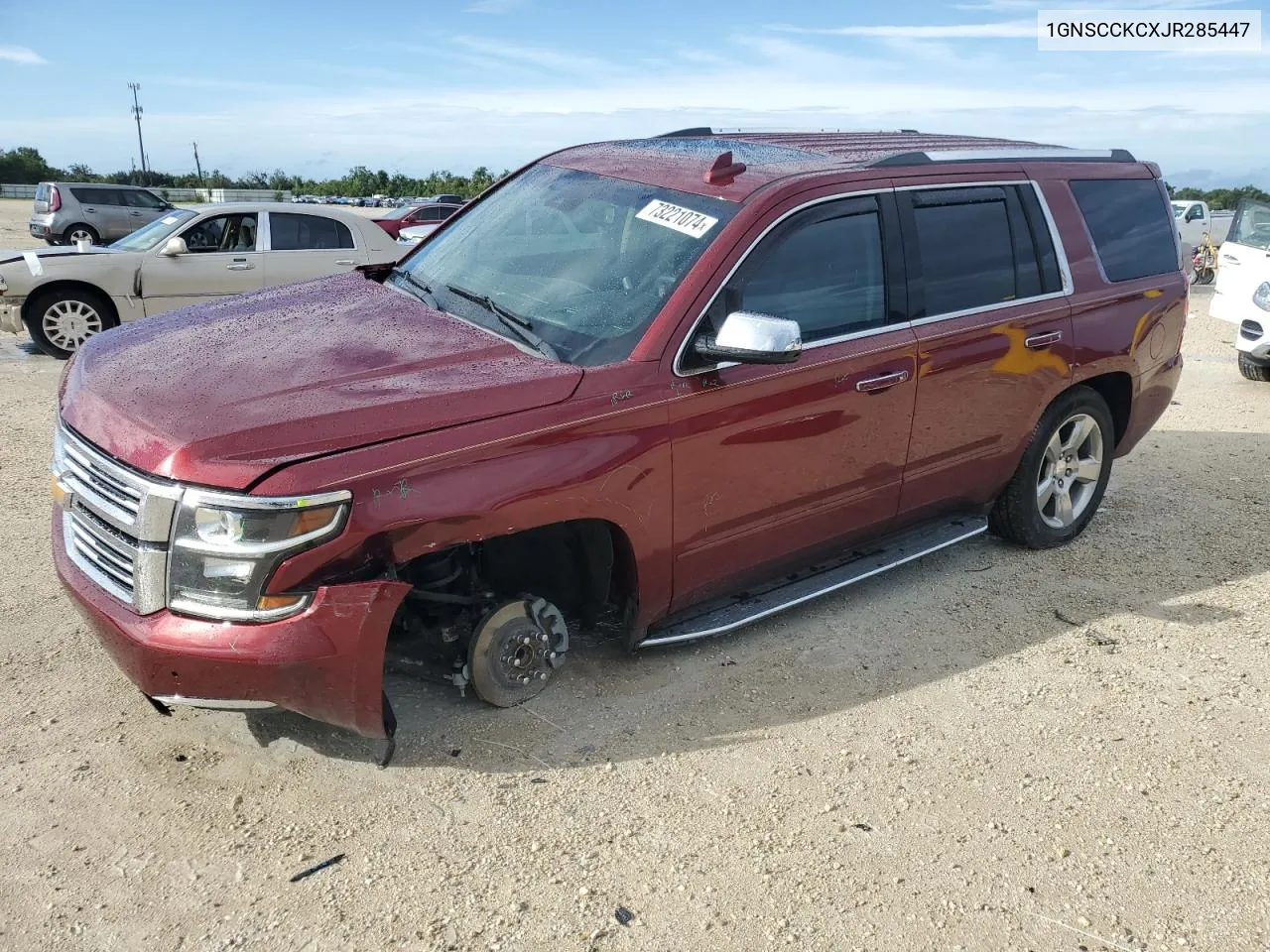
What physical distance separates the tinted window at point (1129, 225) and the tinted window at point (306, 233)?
7.63 metres

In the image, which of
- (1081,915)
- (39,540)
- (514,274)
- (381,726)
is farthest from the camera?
(39,540)

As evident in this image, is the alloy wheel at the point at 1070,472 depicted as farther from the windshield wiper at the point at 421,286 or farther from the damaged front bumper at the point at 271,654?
the damaged front bumper at the point at 271,654

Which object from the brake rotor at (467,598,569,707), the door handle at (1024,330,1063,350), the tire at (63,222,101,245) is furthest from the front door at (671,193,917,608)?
the tire at (63,222,101,245)

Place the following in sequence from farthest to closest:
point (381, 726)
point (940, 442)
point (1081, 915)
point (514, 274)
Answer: point (940, 442) < point (514, 274) < point (381, 726) < point (1081, 915)

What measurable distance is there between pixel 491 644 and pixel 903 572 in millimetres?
2323

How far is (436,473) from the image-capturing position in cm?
292

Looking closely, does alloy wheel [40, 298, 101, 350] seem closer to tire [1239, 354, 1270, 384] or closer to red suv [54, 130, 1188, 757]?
red suv [54, 130, 1188, 757]

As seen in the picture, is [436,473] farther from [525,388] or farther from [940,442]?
[940,442]

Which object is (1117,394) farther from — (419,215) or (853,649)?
(419,215)

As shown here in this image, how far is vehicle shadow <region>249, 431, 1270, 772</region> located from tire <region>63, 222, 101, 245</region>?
21.7 meters

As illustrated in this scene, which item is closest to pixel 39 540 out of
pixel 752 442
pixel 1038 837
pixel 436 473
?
pixel 436 473

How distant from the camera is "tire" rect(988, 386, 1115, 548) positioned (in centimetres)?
493

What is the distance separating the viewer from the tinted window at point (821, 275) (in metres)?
3.64

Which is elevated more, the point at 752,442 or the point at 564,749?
the point at 752,442
